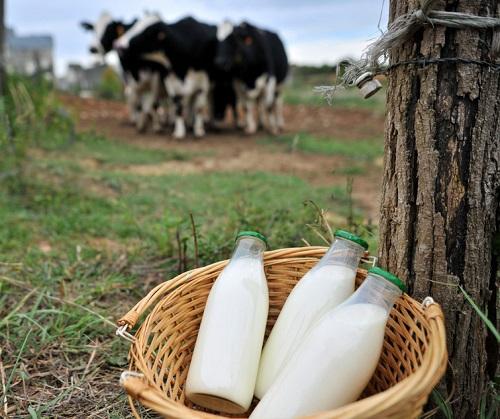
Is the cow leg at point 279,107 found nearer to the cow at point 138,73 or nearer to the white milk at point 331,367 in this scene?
the cow at point 138,73

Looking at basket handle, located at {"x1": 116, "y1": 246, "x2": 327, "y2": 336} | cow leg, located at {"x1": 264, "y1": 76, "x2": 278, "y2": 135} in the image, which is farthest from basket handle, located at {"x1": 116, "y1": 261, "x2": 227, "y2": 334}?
cow leg, located at {"x1": 264, "y1": 76, "x2": 278, "y2": 135}

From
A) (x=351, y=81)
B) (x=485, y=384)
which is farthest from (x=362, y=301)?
(x=351, y=81)

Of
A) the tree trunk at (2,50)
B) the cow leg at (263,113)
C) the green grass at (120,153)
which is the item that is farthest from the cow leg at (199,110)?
the tree trunk at (2,50)

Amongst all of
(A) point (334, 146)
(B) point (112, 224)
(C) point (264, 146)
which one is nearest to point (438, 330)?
(B) point (112, 224)

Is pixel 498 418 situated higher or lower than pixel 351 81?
lower

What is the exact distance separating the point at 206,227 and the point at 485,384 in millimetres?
2356

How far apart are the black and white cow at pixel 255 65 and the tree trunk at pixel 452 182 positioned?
707cm

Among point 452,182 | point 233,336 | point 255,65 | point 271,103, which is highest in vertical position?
point 255,65

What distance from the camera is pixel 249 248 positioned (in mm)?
1699

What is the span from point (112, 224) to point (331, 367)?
8.68 ft

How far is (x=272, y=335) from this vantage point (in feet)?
5.40

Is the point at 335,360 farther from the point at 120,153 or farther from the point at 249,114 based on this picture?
the point at 249,114

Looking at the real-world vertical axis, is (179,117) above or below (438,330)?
above

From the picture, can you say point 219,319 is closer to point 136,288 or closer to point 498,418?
point 498,418
